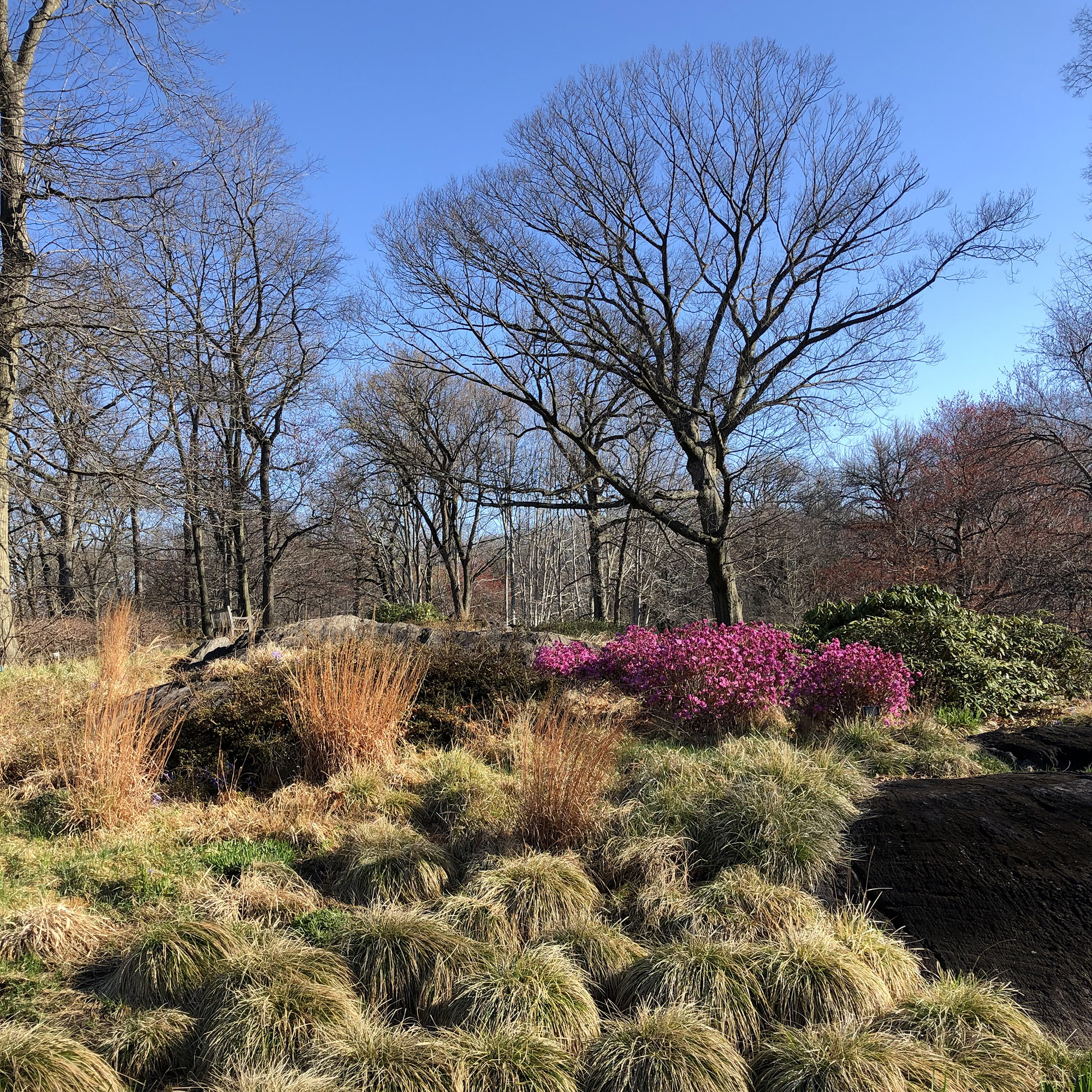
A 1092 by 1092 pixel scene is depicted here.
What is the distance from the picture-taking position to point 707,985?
3068 mm

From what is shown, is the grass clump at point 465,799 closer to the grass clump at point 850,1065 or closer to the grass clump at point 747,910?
Result: the grass clump at point 747,910

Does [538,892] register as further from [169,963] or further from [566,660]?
[566,660]

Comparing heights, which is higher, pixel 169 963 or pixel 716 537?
pixel 716 537

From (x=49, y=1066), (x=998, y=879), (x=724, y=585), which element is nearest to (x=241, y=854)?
(x=49, y=1066)

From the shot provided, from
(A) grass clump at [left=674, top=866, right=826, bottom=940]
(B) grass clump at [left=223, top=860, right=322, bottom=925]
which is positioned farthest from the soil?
(B) grass clump at [left=223, top=860, right=322, bottom=925]

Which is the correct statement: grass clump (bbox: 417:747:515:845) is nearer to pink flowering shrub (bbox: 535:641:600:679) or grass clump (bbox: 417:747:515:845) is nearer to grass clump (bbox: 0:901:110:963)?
grass clump (bbox: 0:901:110:963)

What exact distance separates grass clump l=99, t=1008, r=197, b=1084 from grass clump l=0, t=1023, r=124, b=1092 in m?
0.08

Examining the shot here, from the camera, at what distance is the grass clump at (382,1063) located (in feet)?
8.48

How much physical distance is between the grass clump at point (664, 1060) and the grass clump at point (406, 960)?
0.69 metres

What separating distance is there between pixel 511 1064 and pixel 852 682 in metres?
4.97

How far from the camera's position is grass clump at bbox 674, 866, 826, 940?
3.52m

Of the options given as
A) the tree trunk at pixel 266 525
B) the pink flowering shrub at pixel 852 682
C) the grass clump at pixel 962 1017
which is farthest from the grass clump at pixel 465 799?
the tree trunk at pixel 266 525

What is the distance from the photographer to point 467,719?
23.8 ft

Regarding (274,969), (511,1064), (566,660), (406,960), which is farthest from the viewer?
(566,660)
